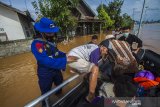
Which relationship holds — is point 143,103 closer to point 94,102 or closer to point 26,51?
point 94,102

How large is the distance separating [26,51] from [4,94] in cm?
821

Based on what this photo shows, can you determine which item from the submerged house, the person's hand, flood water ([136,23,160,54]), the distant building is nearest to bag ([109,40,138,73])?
the person's hand

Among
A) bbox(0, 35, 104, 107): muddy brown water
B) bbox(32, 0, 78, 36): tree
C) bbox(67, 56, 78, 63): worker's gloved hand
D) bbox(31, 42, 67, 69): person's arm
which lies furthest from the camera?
bbox(32, 0, 78, 36): tree

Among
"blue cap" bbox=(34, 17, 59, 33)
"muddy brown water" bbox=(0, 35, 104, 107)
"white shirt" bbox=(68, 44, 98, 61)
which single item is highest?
"blue cap" bbox=(34, 17, 59, 33)

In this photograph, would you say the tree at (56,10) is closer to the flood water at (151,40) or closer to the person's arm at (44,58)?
the flood water at (151,40)

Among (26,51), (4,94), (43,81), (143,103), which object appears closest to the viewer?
(143,103)

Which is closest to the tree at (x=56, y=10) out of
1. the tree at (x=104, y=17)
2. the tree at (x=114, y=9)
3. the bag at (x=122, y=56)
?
the bag at (x=122, y=56)

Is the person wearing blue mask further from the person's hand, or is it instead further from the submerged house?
the submerged house

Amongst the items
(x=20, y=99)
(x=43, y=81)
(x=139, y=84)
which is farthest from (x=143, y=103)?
(x=20, y=99)

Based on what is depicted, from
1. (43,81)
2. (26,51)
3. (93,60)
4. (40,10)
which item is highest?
(40,10)

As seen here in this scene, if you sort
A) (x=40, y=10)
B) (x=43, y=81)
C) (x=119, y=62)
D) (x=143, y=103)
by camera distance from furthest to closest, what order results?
(x=40, y=10), (x=119, y=62), (x=43, y=81), (x=143, y=103)

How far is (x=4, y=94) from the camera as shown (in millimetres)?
5820

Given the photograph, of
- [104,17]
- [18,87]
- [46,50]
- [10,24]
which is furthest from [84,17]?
[46,50]

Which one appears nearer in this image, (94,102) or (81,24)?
(94,102)
